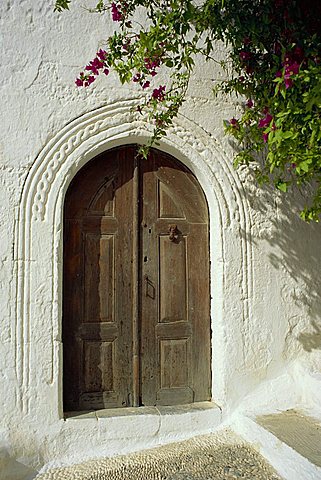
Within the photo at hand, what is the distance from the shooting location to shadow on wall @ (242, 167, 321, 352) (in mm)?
3639

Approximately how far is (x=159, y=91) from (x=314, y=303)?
206 cm

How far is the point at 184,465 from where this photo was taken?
2930 mm

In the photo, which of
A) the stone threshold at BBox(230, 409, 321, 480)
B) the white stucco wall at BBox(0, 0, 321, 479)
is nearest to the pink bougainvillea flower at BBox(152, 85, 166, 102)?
the white stucco wall at BBox(0, 0, 321, 479)

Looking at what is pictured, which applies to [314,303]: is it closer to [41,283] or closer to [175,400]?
[175,400]

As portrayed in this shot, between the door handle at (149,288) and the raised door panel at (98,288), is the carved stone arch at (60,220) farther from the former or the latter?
the door handle at (149,288)

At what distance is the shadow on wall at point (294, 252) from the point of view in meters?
3.64

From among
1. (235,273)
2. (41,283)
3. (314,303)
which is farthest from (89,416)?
(314,303)

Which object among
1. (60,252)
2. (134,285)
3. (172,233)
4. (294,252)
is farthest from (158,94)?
(294,252)

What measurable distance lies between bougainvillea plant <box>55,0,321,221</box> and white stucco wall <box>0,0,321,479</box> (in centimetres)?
26

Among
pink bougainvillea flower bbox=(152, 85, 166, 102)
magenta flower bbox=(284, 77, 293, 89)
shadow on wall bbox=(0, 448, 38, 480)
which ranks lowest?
shadow on wall bbox=(0, 448, 38, 480)

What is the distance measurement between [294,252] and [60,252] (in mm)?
1831

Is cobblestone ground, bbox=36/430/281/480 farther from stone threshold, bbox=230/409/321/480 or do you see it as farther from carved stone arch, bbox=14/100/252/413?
carved stone arch, bbox=14/100/252/413

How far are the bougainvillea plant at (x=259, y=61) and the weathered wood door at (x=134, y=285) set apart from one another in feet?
1.73

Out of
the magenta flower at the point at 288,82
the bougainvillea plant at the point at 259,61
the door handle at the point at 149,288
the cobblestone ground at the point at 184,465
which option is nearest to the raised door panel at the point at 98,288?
the door handle at the point at 149,288
